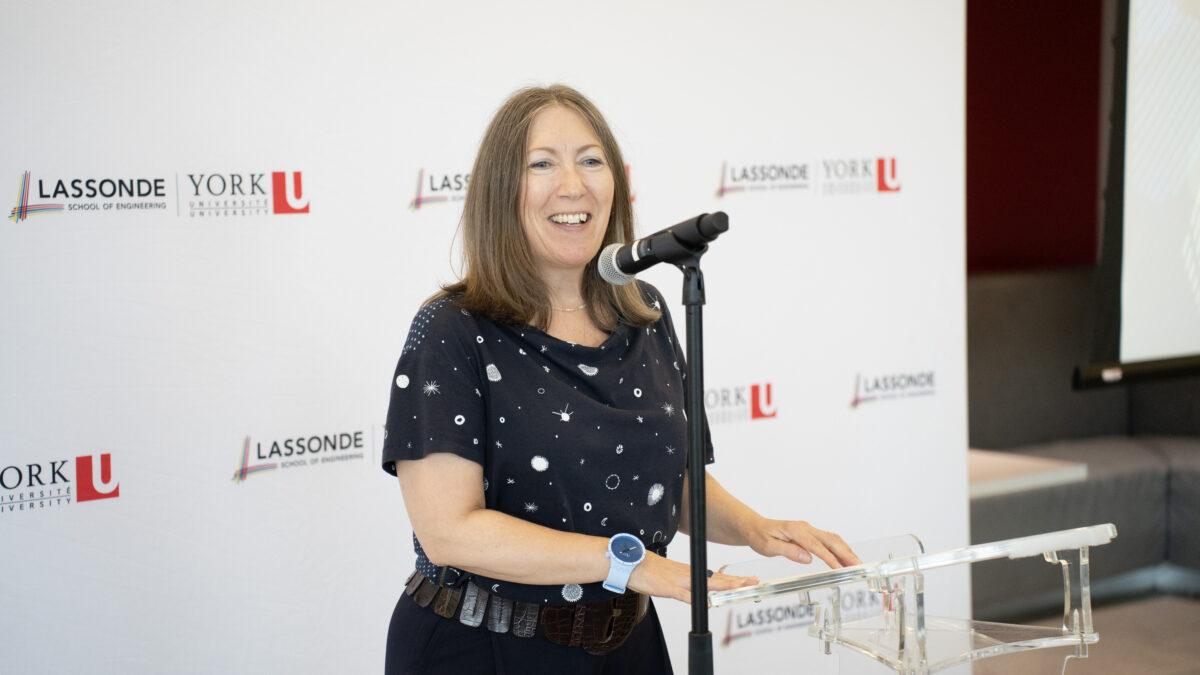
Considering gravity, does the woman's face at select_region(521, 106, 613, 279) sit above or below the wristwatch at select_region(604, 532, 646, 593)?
above

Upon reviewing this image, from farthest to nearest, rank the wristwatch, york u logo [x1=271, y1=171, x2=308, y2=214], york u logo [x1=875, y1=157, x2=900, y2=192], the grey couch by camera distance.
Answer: the grey couch < york u logo [x1=875, y1=157, x2=900, y2=192] < york u logo [x1=271, y1=171, x2=308, y2=214] < the wristwatch

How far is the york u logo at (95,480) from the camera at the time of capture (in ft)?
7.52

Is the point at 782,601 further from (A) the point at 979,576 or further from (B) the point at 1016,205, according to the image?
(B) the point at 1016,205

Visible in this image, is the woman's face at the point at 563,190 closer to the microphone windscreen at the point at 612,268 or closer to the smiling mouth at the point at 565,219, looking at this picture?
the smiling mouth at the point at 565,219

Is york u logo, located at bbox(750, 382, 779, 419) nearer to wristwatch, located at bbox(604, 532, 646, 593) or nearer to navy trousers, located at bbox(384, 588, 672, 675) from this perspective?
navy trousers, located at bbox(384, 588, 672, 675)

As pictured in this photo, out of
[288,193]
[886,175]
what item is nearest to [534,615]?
[288,193]

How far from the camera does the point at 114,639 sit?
2.32 meters

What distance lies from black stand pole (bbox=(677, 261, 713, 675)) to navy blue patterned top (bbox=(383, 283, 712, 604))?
404 mm

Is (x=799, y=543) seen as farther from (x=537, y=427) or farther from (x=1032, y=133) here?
(x=1032, y=133)

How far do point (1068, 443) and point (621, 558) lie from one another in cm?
418

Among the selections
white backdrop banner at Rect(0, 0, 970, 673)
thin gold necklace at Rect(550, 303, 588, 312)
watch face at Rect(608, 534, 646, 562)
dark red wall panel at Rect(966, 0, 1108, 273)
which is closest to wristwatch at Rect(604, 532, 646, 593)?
watch face at Rect(608, 534, 646, 562)

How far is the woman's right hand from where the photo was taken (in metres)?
1.31

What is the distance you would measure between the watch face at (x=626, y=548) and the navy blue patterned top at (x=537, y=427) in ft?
0.60

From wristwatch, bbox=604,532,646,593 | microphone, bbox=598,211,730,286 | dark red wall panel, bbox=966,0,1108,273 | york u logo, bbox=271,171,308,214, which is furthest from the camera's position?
dark red wall panel, bbox=966,0,1108,273
